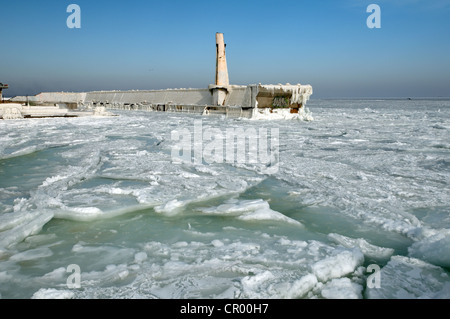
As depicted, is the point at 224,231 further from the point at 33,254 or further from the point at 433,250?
the point at 433,250

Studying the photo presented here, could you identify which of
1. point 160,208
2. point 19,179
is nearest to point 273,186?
point 160,208

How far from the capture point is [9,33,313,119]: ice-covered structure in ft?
63.3

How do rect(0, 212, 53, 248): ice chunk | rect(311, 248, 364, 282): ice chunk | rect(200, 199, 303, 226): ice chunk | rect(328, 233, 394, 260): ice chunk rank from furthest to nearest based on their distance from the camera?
rect(200, 199, 303, 226): ice chunk → rect(0, 212, 53, 248): ice chunk → rect(328, 233, 394, 260): ice chunk → rect(311, 248, 364, 282): ice chunk

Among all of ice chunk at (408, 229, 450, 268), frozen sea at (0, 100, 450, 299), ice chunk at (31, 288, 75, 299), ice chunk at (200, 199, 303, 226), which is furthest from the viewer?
ice chunk at (200, 199, 303, 226)

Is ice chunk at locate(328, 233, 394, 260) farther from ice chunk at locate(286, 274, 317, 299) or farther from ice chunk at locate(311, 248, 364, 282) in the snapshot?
ice chunk at locate(286, 274, 317, 299)

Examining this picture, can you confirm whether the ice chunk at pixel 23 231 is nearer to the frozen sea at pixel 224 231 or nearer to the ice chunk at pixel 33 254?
the frozen sea at pixel 224 231

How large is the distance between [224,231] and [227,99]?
66.3 ft

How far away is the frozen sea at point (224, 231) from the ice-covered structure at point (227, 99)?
1385cm

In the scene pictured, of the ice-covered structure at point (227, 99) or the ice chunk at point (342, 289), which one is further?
the ice-covered structure at point (227, 99)

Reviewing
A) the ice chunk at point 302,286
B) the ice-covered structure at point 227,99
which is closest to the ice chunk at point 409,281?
the ice chunk at point 302,286

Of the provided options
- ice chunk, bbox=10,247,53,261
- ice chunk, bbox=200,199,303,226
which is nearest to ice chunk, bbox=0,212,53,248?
ice chunk, bbox=10,247,53,261

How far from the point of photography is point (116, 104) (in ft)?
111

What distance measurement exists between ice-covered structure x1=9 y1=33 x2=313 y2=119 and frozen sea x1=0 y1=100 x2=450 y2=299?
13.8 meters

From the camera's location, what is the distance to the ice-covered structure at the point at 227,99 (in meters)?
19.3
